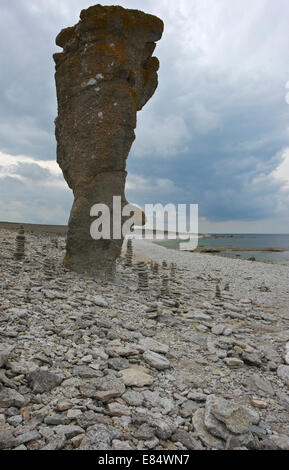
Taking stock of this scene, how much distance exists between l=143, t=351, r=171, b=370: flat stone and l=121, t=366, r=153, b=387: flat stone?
379 millimetres

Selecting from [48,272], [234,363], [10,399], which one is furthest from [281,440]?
[48,272]

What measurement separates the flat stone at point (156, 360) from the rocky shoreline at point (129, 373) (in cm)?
2

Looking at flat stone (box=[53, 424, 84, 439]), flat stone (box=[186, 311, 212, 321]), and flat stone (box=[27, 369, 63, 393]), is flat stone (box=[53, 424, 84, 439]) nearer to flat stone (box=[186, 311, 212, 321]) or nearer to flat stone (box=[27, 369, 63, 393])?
flat stone (box=[27, 369, 63, 393])

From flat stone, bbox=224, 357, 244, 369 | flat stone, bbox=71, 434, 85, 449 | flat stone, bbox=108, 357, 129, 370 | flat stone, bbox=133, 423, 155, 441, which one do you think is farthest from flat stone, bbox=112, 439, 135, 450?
flat stone, bbox=224, 357, 244, 369

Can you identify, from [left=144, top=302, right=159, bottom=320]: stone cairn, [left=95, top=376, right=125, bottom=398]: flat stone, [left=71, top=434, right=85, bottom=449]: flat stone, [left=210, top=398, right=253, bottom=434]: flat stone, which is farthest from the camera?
[left=144, top=302, right=159, bottom=320]: stone cairn

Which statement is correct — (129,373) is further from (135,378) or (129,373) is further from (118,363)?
(118,363)

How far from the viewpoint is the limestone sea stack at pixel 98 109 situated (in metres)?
9.87

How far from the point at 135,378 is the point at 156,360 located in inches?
30.8

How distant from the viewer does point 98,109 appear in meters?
9.90

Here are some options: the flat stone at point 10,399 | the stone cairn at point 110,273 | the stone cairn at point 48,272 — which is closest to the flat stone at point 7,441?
the flat stone at point 10,399

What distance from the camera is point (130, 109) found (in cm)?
1008

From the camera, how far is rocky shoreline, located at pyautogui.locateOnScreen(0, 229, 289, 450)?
3254 millimetres
